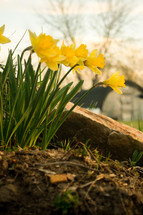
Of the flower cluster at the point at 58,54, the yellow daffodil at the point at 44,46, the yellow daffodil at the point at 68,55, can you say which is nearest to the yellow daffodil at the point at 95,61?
the flower cluster at the point at 58,54

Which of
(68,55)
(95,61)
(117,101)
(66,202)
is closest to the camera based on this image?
(66,202)

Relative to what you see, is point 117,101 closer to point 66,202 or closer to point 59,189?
point 59,189

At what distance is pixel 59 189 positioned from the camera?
4.48 feet

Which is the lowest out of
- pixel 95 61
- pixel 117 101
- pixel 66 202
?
pixel 66 202

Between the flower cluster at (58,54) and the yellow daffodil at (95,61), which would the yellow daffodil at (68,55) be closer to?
the flower cluster at (58,54)

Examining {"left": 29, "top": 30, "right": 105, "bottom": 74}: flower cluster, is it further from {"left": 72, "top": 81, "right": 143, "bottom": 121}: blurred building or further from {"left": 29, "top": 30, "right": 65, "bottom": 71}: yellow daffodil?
{"left": 72, "top": 81, "right": 143, "bottom": 121}: blurred building

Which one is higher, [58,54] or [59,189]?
[58,54]

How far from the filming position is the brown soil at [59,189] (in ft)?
4.18

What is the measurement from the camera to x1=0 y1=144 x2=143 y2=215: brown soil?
4.18 ft

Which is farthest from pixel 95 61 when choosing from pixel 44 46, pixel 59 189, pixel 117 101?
pixel 117 101

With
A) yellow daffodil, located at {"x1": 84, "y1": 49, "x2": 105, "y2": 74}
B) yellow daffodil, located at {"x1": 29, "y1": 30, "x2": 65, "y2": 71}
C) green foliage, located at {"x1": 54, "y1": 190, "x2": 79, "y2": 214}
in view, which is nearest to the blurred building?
yellow daffodil, located at {"x1": 84, "y1": 49, "x2": 105, "y2": 74}

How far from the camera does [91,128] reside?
2.52m

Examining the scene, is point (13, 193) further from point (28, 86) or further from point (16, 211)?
point (28, 86)

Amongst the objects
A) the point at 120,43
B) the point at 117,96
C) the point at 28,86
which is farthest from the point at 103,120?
the point at 120,43
